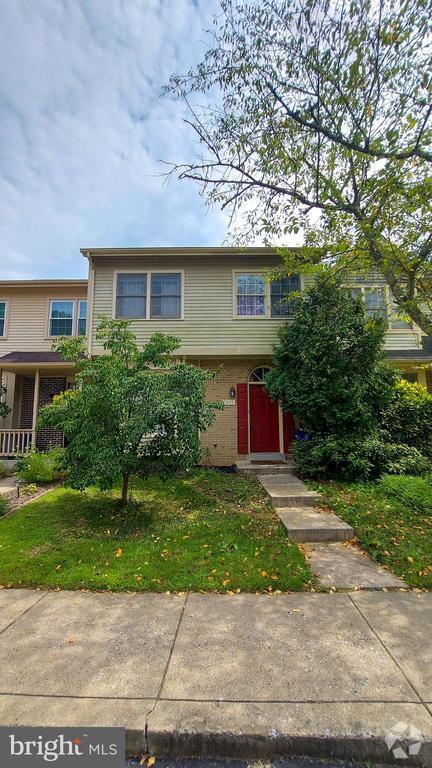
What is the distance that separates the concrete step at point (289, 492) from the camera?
6531mm

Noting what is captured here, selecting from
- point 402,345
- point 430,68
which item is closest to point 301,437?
point 402,345

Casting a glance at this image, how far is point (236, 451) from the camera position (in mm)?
10508

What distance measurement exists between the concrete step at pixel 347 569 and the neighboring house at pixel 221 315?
586 cm

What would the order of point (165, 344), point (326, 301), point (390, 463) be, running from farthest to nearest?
point (326, 301)
point (390, 463)
point (165, 344)

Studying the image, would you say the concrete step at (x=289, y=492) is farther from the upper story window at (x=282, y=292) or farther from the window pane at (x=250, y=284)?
the window pane at (x=250, y=284)

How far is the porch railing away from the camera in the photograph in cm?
1074

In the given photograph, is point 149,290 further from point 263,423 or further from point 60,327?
point 263,423

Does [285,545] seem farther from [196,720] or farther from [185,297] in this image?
[185,297]

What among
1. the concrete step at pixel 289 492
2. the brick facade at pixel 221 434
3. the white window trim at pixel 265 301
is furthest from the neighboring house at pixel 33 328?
the concrete step at pixel 289 492

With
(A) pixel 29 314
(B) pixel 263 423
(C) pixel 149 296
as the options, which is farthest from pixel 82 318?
(B) pixel 263 423

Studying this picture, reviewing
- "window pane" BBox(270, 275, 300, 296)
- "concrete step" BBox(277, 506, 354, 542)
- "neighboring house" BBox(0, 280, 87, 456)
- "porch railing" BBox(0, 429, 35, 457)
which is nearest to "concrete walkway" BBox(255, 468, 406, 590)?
"concrete step" BBox(277, 506, 354, 542)

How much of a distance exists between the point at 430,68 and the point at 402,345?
7782 millimetres

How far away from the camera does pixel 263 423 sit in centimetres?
1065

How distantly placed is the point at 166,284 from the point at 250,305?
280 cm
